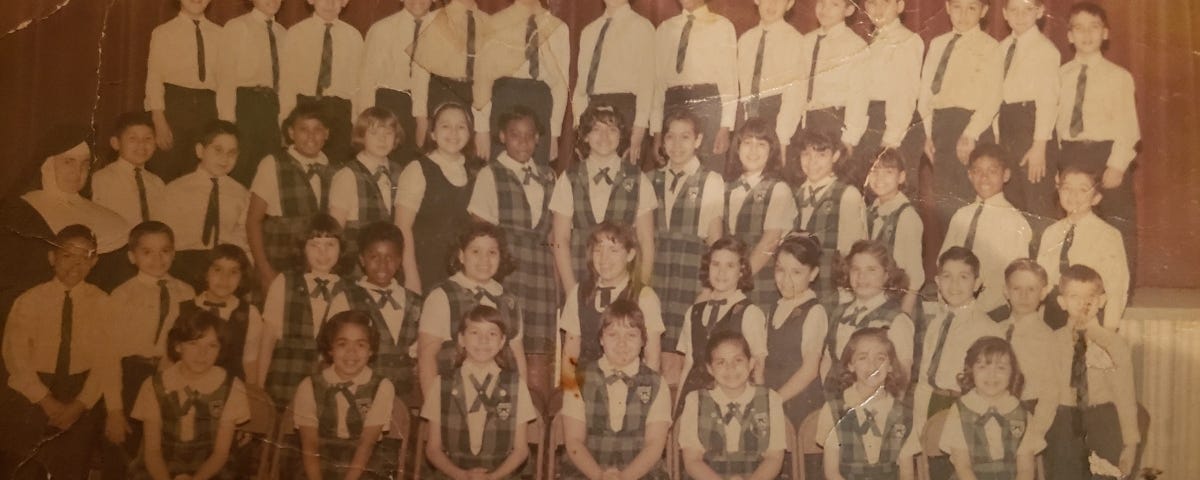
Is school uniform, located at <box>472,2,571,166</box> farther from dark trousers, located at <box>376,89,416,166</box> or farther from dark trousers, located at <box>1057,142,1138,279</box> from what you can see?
dark trousers, located at <box>1057,142,1138,279</box>

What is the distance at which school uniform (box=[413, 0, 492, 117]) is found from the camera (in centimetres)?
370

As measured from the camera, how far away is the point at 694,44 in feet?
12.1

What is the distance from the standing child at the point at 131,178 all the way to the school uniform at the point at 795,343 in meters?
1.96

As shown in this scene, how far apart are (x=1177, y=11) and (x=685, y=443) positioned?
2.15 meters

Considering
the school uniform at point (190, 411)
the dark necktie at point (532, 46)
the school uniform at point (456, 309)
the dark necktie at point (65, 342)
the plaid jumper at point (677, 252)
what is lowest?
the school uniform at point (190, 411)

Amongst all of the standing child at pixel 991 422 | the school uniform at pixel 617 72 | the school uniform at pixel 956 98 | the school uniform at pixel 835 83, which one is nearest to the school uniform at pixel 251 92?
the school uniform at pixel 617 72

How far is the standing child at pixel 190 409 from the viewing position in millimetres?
3520

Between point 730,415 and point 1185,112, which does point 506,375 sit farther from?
point 1185,112

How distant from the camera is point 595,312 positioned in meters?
3.63

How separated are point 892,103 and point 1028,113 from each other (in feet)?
1.49

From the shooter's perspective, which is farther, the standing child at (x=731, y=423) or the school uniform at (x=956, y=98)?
the school uniform at (x=956, y=98)

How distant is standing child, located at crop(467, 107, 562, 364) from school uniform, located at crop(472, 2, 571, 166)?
32 mm

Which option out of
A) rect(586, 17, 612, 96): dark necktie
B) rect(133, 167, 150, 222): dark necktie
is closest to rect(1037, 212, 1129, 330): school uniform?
rect(586, 17, 612, 96): dark necktie

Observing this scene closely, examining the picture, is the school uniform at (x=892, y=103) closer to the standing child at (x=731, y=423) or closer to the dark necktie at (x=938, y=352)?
the dark necktie at (x=938, y=352)
